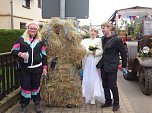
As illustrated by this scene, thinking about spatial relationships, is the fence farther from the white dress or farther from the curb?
the white dress

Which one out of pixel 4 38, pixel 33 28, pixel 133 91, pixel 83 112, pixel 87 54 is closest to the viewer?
pixel 33 28

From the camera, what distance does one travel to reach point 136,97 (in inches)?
304

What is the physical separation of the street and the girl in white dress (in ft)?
2.77

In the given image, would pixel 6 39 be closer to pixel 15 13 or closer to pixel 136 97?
pixel 136 97

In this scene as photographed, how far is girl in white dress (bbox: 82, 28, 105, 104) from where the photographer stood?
6.57 meters

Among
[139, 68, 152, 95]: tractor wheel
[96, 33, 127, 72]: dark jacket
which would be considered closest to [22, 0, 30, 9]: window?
[139, 68, 152, 95]: tractor wheel

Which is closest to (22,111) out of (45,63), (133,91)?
(45,63)

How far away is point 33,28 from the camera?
5.61m

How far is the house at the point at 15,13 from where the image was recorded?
20516 mm

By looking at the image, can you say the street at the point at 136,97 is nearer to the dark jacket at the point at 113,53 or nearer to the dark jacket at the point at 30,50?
the dark jacket at the point at 113,53

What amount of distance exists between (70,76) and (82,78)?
52 cm

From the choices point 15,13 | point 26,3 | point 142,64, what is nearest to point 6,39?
point 142,64

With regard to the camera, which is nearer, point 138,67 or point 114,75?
point 114,75

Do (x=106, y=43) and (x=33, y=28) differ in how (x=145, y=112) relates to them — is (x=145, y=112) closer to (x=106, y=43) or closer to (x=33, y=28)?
(x=106, y=43)
